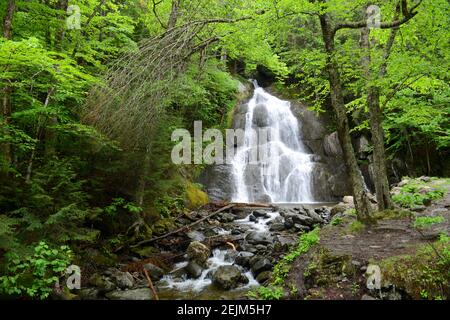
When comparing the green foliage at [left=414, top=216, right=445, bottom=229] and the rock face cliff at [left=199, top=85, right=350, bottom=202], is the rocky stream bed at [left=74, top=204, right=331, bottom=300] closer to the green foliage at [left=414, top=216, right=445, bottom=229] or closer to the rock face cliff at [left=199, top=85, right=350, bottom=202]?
the green foliage at [left=414, top=216, right=445, bottom=229]

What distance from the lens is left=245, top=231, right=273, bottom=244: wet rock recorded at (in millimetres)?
9077

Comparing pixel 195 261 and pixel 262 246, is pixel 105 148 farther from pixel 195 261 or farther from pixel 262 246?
pixel 262 246

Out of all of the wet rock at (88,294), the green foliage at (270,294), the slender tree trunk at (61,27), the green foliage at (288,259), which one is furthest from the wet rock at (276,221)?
the slender tree trunk at (61,27)

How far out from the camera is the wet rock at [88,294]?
19.4ft

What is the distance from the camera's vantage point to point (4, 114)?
6156 mm

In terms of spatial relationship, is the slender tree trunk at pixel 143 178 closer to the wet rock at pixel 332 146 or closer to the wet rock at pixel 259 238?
the wet rock at pixel 259 238

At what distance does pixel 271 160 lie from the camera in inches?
739

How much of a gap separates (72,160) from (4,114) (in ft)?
4.96

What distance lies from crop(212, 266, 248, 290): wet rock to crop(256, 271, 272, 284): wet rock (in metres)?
0.27

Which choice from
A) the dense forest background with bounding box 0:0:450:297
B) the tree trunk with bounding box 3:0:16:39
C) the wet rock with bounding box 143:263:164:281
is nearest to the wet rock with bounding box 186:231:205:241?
the dense forest background with bounding box 0:0:450:297

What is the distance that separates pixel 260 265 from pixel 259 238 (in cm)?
211

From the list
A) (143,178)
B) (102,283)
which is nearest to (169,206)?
(143,178)

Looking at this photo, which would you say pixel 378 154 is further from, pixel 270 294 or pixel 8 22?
pixel 8 22
